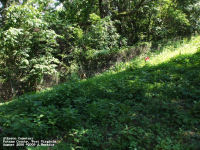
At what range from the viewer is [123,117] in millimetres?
3312

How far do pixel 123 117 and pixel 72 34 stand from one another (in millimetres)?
8004

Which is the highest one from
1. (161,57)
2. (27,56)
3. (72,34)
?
(72,34)

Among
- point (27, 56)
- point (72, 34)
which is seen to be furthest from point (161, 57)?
point (27, 56)

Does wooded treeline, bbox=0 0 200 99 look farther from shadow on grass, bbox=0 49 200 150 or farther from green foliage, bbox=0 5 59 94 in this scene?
shadow on grass, bbox=0 49 200 150

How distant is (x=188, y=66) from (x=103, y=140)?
3988mm

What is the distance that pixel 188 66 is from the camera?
516cm

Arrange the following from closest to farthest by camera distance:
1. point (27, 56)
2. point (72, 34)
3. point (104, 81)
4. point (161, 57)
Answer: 1. point (104, 81)
2. point (161, 57)
3. point (27, 56)
4. point (72, 34)

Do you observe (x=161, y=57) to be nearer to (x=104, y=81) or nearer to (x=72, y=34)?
(x=104, y=81)

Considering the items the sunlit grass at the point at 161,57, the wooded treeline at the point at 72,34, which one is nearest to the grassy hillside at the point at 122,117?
the sunlit grass at the point at 161,57

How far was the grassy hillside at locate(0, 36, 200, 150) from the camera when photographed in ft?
8.73

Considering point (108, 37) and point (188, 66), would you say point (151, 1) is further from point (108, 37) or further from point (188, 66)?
point (188, 66)

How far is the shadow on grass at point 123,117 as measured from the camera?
2.68 m

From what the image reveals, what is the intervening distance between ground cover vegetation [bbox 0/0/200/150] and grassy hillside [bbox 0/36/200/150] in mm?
18

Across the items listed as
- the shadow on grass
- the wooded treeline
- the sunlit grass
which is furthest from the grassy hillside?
the wooded treeline
